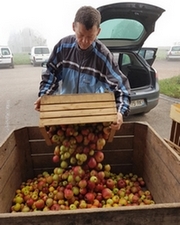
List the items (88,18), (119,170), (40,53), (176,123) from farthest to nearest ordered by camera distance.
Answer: (40,53) < (176,123) < (119,170) < (88,18)

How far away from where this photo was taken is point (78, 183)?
1939 millimetres

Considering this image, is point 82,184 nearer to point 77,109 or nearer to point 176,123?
point 77,109

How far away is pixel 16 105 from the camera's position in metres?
6.72

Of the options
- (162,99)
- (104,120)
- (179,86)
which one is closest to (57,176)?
(104,120)

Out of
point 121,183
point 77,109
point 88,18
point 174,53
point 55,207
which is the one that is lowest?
point 174,53

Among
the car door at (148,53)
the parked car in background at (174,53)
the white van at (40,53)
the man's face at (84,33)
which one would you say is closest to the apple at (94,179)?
the man's face at (84,33)

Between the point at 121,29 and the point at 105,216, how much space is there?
3.56 metres

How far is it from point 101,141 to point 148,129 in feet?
2.01

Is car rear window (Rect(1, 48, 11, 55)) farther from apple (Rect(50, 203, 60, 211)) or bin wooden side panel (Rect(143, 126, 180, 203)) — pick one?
apple (Rect(50, 203, 60, 211))

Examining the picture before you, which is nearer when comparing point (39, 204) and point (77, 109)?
point (77, 109)

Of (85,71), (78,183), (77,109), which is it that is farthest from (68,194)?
(85,71)

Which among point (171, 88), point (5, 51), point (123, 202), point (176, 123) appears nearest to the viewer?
point (123, 202)

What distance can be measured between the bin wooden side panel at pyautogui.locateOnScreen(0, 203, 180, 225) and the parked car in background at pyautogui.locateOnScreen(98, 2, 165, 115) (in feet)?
9.51

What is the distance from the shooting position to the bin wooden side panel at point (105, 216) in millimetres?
1098
